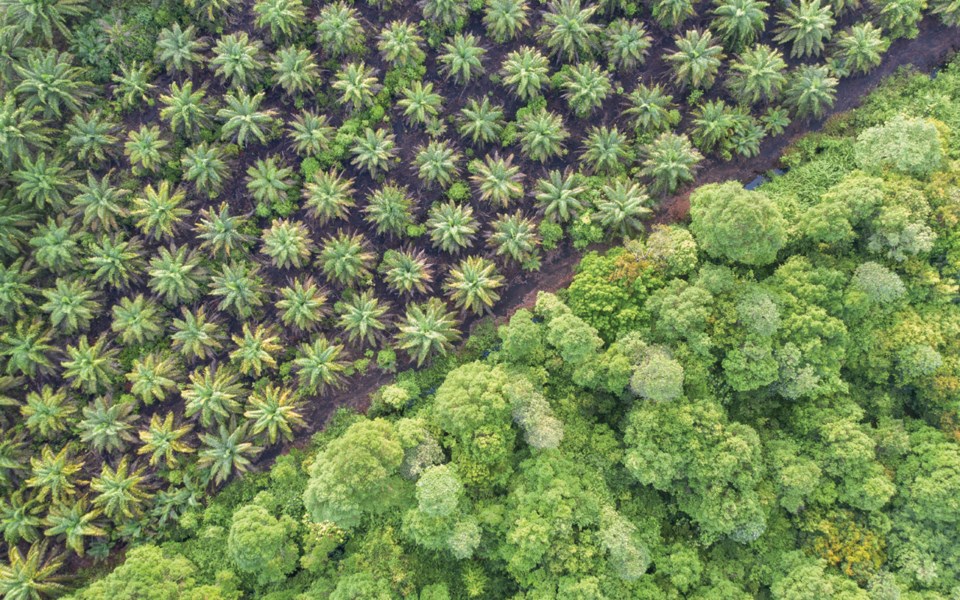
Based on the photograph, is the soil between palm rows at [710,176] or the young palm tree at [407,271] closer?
the young palm tree at [407,271]

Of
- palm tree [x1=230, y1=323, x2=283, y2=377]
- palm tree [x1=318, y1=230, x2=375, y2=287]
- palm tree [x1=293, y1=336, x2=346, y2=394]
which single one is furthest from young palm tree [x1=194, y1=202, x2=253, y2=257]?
palm tree [x1=293, y1=336, x2=346, y2=394]

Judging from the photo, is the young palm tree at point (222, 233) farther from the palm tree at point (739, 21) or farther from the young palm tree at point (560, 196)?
the palm tree at point (739, 21)

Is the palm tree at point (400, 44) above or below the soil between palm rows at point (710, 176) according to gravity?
above

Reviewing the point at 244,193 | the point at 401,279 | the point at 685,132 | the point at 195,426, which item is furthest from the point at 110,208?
the point at 685,132

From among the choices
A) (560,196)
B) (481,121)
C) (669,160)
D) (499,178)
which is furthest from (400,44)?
(669,160)

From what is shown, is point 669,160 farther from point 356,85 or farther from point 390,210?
point 356,85

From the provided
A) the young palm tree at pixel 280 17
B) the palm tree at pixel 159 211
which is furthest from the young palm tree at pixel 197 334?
the young palm tree at pixel 280 17
